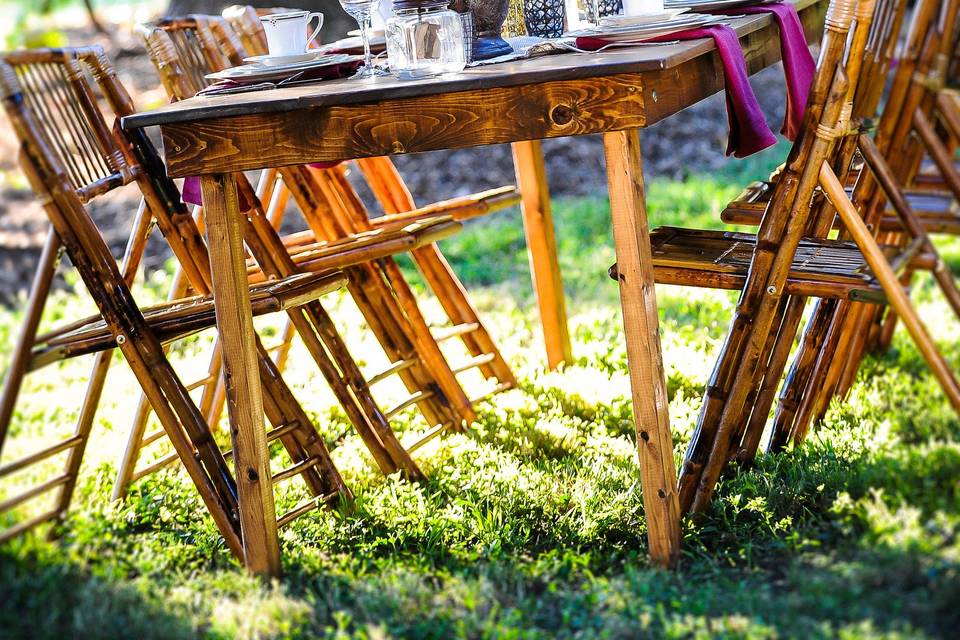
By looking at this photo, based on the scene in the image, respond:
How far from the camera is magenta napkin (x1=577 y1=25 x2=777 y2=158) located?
224 cm

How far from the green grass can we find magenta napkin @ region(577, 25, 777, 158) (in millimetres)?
549

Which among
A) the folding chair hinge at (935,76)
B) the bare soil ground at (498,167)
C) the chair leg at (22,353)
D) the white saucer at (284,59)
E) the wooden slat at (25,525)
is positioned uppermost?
the white saucer at (284,59)

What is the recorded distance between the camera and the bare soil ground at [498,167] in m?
5.91

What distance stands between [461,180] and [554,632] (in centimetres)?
469

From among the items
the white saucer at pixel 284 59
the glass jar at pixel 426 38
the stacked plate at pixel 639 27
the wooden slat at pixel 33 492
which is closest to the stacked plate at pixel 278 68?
the white saucer at pixel 284 59

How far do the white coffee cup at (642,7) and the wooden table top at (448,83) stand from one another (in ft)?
0.94

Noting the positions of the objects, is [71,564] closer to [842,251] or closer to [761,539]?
[761,539]

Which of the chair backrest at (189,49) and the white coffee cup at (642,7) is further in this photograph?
the chair backrest at (189,49)

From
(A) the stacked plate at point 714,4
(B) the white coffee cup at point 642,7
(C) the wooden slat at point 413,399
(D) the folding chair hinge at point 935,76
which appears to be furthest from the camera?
(D) the folding chair hinge at point 935,76

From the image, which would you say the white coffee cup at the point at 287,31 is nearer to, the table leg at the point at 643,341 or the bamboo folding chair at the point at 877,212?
the table leg at the point at 643,341

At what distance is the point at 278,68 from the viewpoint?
98.0 inches

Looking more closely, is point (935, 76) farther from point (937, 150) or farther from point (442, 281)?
point (442, 281)

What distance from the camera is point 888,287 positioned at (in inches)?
80.7

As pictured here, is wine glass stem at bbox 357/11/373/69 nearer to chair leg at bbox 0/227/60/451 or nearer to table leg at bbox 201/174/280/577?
table leg at bbox 201/174/280/577
